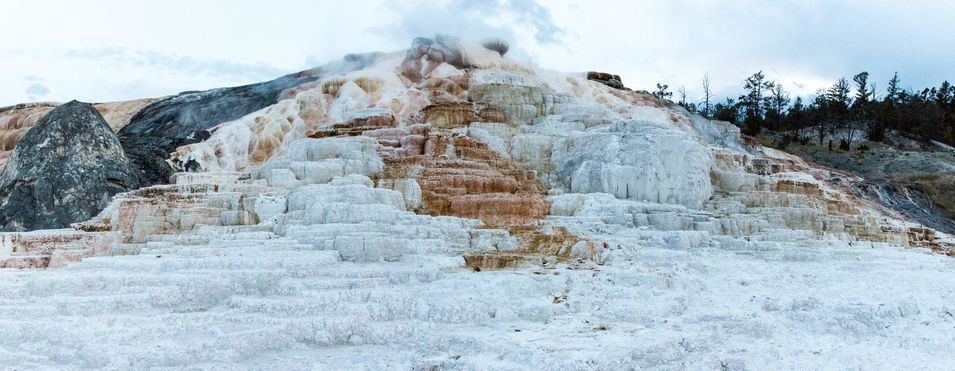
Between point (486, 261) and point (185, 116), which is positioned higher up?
point (185, 116)

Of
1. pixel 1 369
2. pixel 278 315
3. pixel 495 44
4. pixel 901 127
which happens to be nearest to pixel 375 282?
pixel 278 315

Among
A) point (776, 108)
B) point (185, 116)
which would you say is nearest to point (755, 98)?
point (776, 108)

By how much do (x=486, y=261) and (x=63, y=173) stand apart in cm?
1443

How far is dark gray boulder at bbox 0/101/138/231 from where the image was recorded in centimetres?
1950

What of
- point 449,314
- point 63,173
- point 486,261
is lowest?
point 449,314

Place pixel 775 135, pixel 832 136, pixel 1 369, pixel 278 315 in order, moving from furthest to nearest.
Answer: pixel 775 135 < pixel 832 136 < pixel 278 315 < pixel 1 369

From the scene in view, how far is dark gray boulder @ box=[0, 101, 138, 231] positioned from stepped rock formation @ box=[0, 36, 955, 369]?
125 inches

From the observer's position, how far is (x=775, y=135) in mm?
42531

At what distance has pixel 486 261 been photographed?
43.0ft

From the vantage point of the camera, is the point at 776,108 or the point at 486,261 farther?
the point at 776,108

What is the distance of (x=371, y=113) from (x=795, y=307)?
1626cm

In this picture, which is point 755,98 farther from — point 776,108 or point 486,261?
point 486,261

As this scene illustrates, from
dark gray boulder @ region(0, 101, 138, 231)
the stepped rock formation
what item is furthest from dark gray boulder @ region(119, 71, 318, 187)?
dark gray boulder @ region(0, 101, 138, 231)

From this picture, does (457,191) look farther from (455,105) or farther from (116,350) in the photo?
(116,350)
